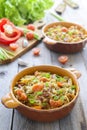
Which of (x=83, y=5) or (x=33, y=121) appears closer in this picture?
(x=33, y=121)

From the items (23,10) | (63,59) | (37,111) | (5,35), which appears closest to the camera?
(37,111)

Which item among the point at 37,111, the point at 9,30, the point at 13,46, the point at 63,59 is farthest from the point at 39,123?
the point at 9,30

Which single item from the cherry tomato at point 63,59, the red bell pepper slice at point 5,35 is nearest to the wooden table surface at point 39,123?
the cherry tomato at point 63,59

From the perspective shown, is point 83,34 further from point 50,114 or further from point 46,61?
point 50,114

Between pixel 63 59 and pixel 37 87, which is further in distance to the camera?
pixel 63 59

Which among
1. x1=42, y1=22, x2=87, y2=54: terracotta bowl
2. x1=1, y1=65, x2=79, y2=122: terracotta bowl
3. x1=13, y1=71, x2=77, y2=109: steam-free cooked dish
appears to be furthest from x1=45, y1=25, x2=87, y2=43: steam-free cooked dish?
x1=1, y1=65, x2=79, y2=122: terracotta bowl

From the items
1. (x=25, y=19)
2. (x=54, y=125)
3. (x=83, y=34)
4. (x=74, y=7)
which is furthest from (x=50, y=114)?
(x=74, y=7)

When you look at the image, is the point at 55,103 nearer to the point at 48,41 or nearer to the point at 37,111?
the point at 37,111
